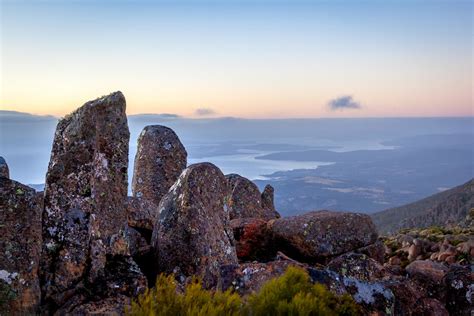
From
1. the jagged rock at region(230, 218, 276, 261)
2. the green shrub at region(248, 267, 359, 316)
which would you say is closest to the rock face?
the green shrub at region(248, 267, 359, 316)

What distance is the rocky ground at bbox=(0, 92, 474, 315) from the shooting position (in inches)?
426

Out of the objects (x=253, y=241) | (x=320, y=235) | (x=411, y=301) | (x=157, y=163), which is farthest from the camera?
(x=157, y=163)

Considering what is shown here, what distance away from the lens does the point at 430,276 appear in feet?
49.7

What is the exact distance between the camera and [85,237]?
12180mm

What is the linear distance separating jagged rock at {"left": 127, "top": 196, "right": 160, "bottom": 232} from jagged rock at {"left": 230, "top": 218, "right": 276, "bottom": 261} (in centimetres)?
302

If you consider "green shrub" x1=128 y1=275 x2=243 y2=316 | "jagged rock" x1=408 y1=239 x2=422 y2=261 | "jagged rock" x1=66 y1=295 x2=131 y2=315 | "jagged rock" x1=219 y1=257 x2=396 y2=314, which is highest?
"green shrub" x1=128 y1=275 x2=243 y2=316

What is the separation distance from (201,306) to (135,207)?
1091cm

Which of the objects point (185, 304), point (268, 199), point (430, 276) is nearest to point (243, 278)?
point (185, 304)

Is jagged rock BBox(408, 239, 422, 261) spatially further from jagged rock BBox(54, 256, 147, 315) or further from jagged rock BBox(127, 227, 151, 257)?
jagged rock BBox(54, 256, 147, 315)

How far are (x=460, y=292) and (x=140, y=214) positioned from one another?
981 cm

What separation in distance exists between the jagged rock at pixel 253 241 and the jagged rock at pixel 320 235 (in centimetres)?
34

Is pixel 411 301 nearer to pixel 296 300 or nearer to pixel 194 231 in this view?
pixel 194 231

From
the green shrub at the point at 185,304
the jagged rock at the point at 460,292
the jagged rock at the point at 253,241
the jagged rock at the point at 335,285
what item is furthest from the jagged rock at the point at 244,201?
the green shrub at the point at 185,304

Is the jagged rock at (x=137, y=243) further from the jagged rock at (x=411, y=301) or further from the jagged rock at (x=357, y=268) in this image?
the jagged rock at (x=411, y=301)
